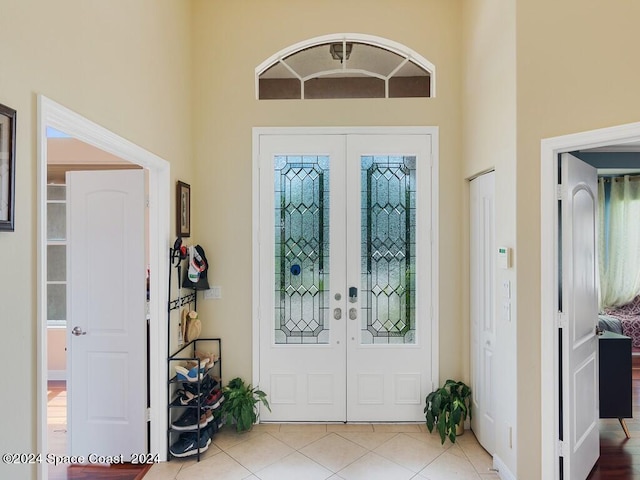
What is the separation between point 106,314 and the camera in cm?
264

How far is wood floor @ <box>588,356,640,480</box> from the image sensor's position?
254 cm

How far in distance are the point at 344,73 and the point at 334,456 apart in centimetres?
316

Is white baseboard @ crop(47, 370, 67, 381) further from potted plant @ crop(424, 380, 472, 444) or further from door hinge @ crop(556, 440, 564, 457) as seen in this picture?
door hinge @ crop(556, 440, 564, 457)

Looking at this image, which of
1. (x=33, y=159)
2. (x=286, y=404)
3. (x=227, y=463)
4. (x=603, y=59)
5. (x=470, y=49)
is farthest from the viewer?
(x=286, y=404)

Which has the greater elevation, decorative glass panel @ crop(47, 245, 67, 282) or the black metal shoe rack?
decorative glass panel @ crop(47, 245, 67, 282)

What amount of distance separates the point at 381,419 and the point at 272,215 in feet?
6.61

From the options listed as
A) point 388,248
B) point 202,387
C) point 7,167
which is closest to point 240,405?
point 202,387

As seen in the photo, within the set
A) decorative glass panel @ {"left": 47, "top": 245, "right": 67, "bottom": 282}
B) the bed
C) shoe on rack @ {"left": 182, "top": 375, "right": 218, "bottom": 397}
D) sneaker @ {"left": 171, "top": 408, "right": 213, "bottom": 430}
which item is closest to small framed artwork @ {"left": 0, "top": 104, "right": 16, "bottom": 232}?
shoe on rack @ {"left": 182, "top": 375, "right": 218, "bottom": 397}

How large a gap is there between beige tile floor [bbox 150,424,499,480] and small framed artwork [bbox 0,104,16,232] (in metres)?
2.06

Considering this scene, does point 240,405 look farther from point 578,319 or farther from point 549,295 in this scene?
point 578,319

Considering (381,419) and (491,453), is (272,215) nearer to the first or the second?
(381,419)

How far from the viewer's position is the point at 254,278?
3.23m

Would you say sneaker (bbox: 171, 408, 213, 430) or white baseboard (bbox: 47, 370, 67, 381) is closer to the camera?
sneaker (bbox: 171, 408, 213, 430)

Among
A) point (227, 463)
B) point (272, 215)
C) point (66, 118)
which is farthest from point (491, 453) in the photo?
point (66, 118)
